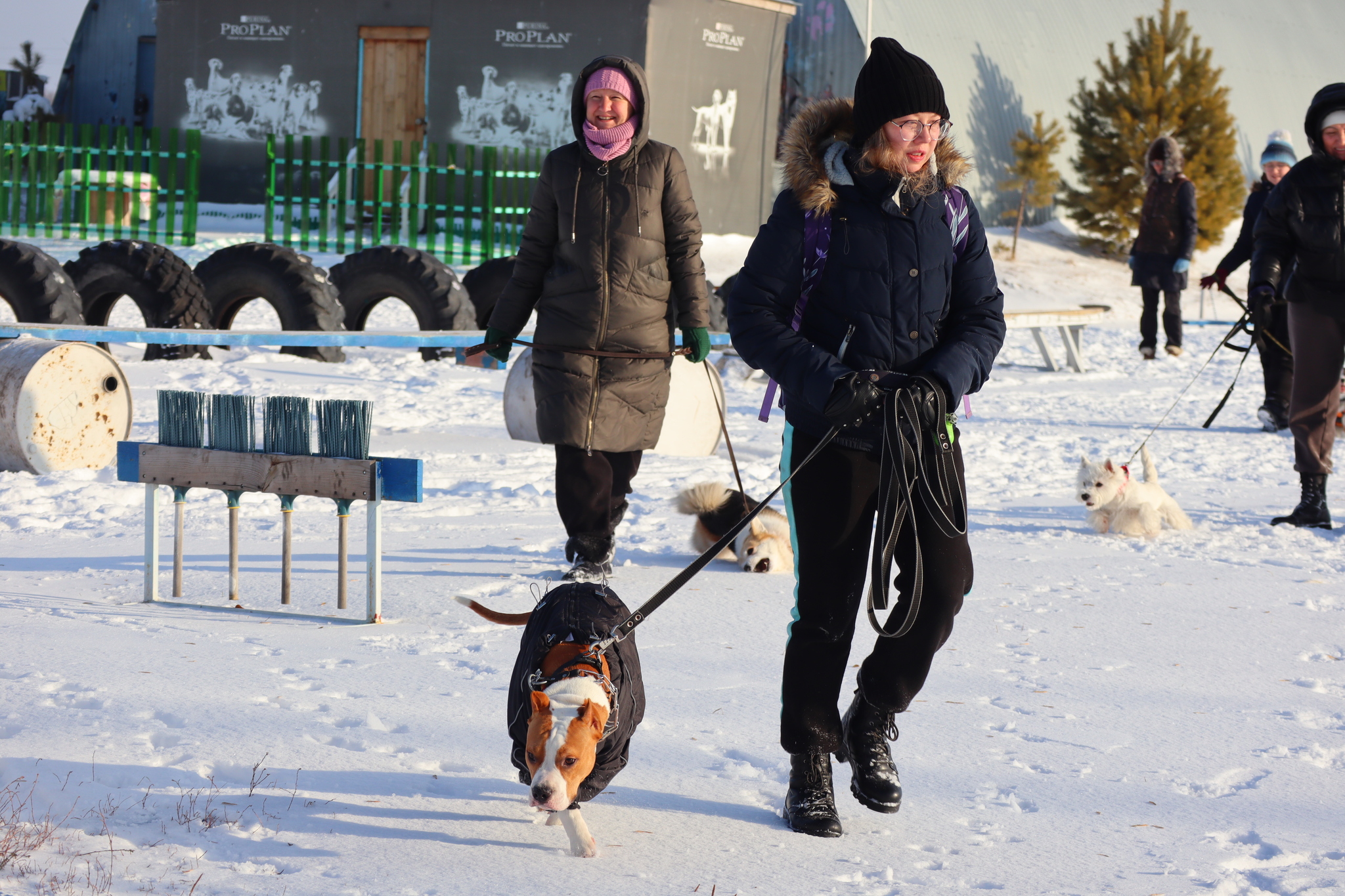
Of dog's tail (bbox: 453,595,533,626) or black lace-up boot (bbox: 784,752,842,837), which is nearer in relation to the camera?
black lace-up boot (bbox: 784,752,842,837)

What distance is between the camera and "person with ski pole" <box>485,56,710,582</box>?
15.4 ft

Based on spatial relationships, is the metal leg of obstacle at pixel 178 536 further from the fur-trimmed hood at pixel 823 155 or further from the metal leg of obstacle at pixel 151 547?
the fur-trimmed hood at pixel 823 155

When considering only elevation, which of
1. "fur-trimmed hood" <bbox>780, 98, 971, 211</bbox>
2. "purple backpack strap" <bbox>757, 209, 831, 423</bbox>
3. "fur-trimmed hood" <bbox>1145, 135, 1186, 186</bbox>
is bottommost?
"purple backpack strap" <bbox>757, 209, 831, 423</bbox>

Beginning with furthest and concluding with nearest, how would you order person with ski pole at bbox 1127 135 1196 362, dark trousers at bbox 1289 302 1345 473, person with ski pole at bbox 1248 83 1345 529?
person with ski pole at bbox 1127 135 1196 362
dark trousers at bbox 1289 302 1345 473
person with ski pole at bbox 1248 83 1345 529

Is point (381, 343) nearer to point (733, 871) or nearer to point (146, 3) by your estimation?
point (733, 871)

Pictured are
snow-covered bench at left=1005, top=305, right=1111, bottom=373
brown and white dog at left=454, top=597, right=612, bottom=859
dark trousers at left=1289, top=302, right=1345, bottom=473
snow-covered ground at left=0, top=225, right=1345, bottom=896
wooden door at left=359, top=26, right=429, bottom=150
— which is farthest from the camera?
wooden door at left=359, top=26, right=429, bottom=150

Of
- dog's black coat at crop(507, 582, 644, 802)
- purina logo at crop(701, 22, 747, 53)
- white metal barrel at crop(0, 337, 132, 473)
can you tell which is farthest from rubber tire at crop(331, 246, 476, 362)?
dog's black coat at crop(507, 582, 644, 802)

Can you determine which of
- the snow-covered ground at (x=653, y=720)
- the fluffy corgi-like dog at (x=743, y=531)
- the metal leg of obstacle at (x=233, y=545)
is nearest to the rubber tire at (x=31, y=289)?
the snow-covered ground at (x=653, y=720)

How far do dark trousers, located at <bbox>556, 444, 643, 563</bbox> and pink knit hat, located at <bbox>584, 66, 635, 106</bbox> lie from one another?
127cm

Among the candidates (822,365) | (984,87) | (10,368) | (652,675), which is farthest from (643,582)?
(984,87)

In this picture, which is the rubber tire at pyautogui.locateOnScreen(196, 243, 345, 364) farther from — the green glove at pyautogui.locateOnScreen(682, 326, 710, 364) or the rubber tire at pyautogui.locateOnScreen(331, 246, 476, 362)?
the green glove at pyautogui.locateOnScreen(682, 326, 710, 364)

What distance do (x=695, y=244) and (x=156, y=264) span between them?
7768 mm

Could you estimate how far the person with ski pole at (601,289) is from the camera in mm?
4703

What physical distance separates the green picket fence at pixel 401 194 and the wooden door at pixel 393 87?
0.70 ft
